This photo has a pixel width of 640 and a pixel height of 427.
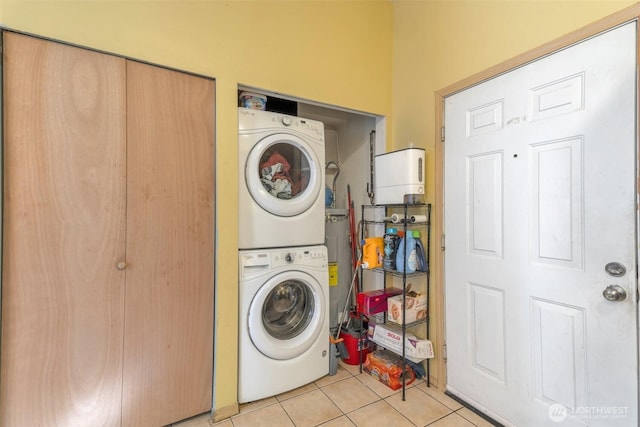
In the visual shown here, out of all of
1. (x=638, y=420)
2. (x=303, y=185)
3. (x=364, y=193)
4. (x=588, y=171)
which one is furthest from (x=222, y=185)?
(x=638, y=420)

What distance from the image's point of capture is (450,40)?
1.79 m

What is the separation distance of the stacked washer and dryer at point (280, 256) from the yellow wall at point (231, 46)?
8 cm

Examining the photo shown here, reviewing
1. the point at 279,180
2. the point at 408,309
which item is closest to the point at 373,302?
the point at 408,309

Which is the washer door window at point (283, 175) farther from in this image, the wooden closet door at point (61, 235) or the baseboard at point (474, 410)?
the baseboard at point (474, 410)

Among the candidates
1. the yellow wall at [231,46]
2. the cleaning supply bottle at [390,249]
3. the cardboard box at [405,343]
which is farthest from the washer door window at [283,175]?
the cardboard box at [405,343]

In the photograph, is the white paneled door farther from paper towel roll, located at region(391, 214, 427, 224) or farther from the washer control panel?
the washer control panel

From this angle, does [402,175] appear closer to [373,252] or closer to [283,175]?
[373,252]

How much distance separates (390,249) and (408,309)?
40 centimetres

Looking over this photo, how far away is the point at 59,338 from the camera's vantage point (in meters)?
1.27

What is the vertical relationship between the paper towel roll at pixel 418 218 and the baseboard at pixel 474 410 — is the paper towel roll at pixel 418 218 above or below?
above

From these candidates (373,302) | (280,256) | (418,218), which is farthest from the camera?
(373,302)

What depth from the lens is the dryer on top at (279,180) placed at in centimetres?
169

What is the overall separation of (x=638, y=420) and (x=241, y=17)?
2.64 meters

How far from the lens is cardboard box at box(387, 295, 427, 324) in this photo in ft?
6.09
